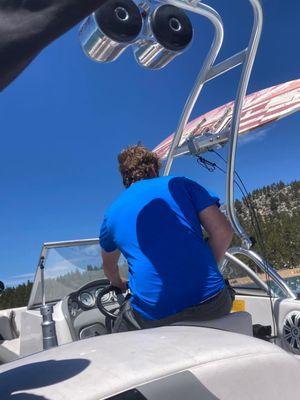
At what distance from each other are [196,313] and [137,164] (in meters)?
0.90

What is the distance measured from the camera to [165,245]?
80.0 inches

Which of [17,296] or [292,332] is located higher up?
[17,296]

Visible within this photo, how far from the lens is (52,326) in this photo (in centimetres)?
260

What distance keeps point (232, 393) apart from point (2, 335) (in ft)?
15.9

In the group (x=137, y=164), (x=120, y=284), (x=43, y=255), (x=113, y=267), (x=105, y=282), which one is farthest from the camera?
(x=43, y=255)

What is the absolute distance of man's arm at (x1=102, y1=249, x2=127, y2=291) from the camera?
2.54 m

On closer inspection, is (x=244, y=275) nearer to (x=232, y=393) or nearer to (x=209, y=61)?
(x=209, y=61)

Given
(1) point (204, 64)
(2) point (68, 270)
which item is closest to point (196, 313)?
(1) point (204, 64)

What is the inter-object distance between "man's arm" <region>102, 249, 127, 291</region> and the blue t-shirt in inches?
12.9

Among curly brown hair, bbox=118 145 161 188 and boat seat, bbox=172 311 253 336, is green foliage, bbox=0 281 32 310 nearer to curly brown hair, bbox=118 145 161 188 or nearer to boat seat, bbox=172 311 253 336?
curly brown hair, bbox=118 145 161 188

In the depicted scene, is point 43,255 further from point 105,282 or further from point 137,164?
point 137,164

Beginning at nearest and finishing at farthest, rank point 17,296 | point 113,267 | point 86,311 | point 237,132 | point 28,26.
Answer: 1. point 28,26
2. point 113,267
3. point 237,132
4. point 86,311
5. point 17,296

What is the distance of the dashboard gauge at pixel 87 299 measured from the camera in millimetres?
3424

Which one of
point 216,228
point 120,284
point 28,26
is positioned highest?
point 28,26
